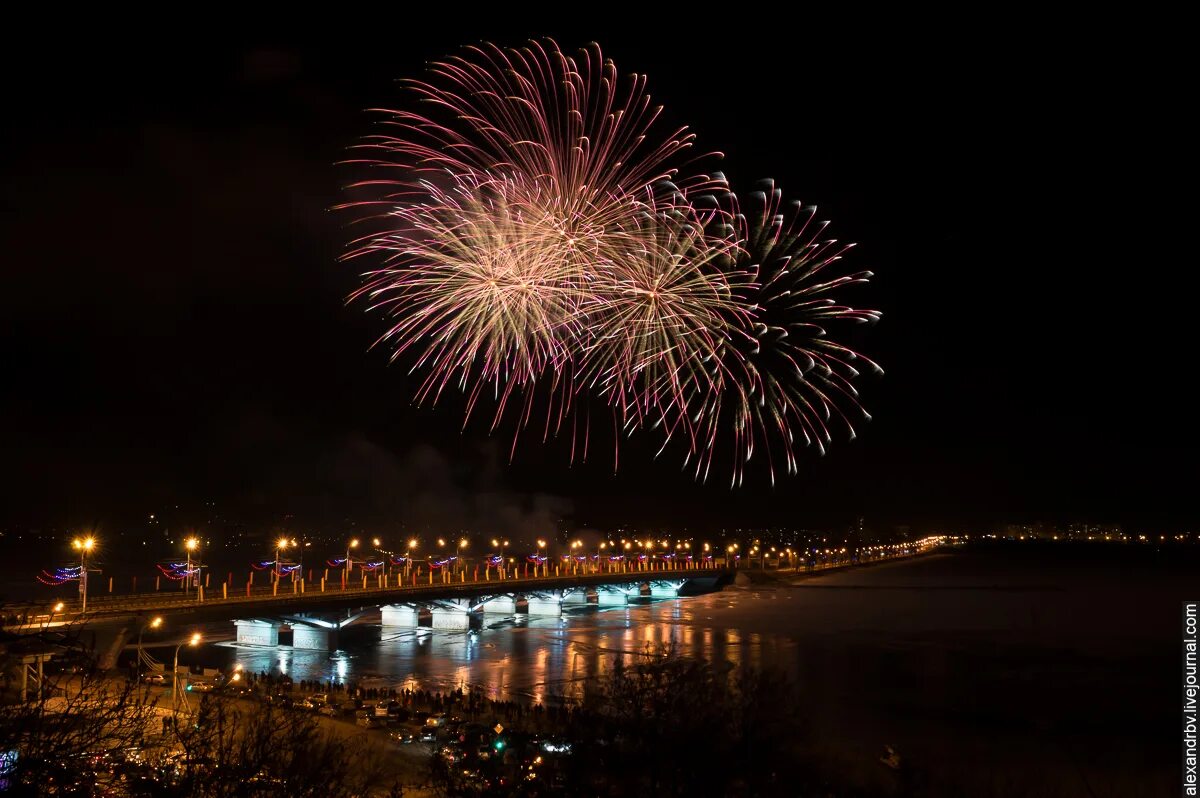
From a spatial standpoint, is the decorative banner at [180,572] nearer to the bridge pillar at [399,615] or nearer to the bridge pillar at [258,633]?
the bridge pillar at [258,633]

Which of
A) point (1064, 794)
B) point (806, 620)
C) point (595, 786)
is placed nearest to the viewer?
point (595, 786)

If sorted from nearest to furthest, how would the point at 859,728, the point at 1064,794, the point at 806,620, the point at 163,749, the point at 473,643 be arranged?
1. the point at 163,749
2. the point at 1064,794
3. the point at 859,728
4. the point at 473,643
5. the point at 806,620

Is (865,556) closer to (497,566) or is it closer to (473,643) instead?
(497,566)

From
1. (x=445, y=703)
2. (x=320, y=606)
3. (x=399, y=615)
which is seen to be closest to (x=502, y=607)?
(x=399, y=615)

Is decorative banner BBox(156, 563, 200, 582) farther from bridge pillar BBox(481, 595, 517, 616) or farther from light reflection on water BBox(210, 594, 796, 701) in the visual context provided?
bridge pillar BBox(481, 595, 517, 616)

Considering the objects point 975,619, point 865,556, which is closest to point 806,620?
point 975,619

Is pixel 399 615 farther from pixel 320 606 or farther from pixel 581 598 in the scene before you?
pixel 581 598
